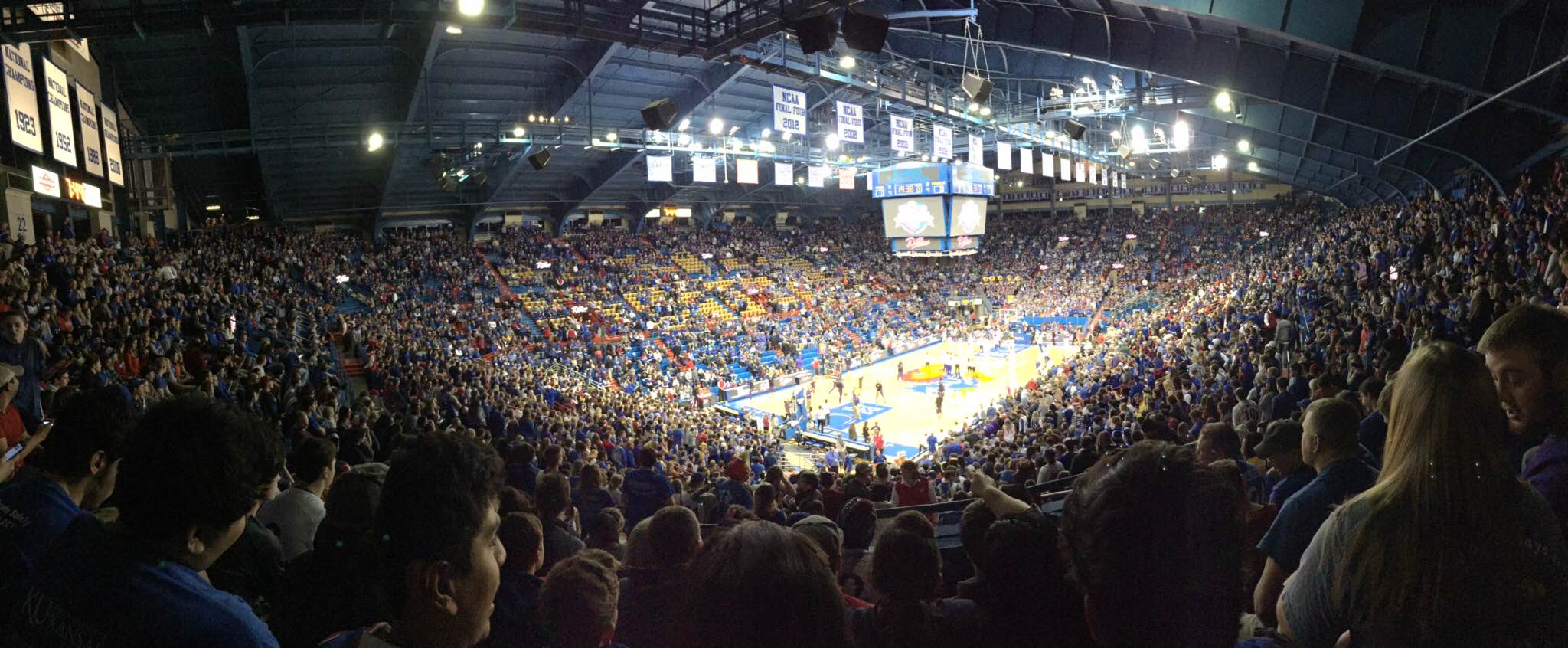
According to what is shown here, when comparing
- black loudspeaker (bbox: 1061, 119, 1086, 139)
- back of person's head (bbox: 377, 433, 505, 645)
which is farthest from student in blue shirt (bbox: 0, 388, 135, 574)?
black loudspeaker (bbox: 1061, 119, 1086, 139)

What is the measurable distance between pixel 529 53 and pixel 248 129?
8035 millimetres

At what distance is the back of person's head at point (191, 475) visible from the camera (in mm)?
1580

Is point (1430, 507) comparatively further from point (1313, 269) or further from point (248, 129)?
point (248, 129)

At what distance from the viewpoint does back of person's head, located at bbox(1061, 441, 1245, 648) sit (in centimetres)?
151

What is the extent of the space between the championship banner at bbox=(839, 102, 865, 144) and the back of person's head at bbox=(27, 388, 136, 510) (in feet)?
58.3

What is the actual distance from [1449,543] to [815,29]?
1081 centimetres

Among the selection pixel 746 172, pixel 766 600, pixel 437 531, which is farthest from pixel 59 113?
pixel 766 600

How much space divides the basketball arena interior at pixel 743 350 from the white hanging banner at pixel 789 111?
0.73 feet

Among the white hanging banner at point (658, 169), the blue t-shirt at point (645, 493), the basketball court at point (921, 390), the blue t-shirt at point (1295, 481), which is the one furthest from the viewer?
the basketball court at point (921, 390)

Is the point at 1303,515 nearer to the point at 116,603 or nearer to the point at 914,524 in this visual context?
the point at 914,524

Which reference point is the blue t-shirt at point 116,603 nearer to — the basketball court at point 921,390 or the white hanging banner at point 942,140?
the white hanging banner at point 942,140

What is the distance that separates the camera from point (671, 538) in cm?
294

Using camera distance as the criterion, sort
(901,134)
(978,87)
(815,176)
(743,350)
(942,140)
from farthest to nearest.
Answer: (743,350), (815,176), (942,140), (901,134), (978,87)

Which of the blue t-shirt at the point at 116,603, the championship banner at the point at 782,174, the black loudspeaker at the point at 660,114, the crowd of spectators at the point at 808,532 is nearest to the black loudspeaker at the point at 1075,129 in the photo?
the championship banner at the point at 782,174
